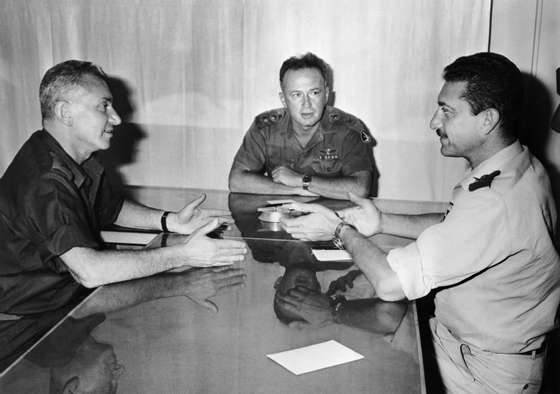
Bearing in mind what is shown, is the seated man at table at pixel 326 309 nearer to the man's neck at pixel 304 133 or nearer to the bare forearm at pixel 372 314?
the bare forearm at pixel 372 314

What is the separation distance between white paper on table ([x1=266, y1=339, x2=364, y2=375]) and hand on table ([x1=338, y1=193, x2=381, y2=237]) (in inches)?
36.0

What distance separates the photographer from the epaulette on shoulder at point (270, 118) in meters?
3.50

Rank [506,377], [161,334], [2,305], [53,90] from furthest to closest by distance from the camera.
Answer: [53,90]
[2,305]
[506,377]
[161,334]

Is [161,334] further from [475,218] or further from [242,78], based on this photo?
[242,78]

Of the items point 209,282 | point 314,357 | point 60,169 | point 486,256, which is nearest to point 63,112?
point 60,169

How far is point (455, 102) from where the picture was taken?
174cm

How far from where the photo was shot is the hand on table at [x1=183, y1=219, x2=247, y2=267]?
6.01 feet

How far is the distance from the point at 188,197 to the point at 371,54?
177 centimetres

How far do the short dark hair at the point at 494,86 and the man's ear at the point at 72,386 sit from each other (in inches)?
49.0

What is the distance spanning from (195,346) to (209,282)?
43 cm

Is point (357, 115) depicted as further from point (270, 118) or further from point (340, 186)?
point (340, 186)

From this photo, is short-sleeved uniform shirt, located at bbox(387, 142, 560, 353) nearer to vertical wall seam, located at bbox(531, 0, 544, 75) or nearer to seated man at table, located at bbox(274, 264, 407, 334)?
seated man at table, located at bbox(274, 264, 407, 334)

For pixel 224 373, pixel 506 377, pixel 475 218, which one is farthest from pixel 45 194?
pixel 506 377

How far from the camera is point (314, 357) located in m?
1.22
